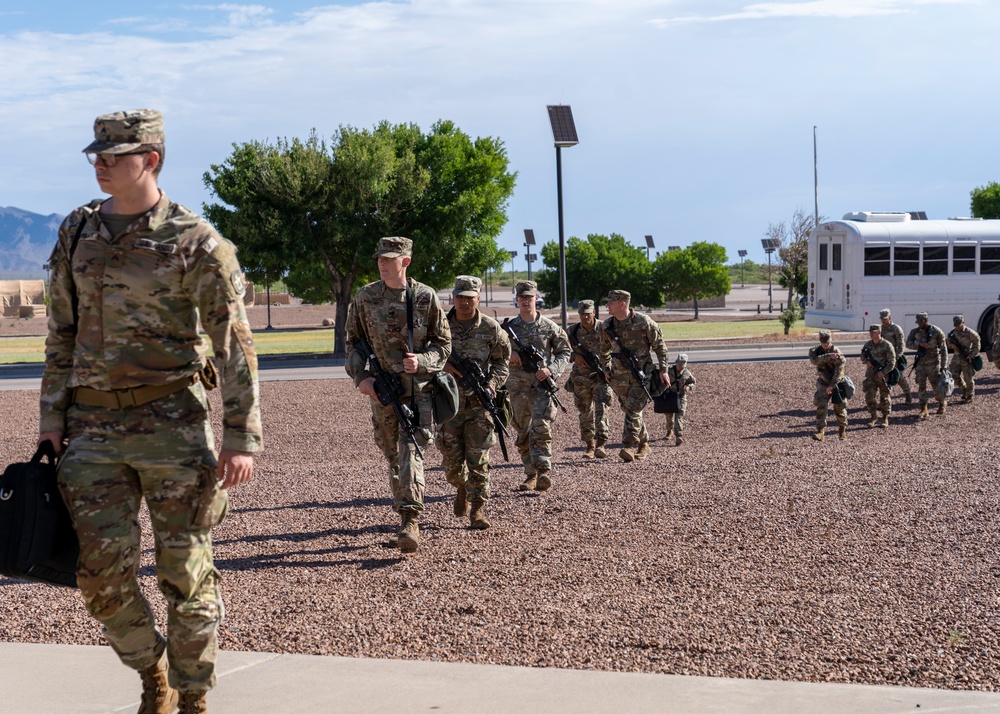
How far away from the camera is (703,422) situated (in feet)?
54.6

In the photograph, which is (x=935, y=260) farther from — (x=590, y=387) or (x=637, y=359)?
(x=637, y=359)

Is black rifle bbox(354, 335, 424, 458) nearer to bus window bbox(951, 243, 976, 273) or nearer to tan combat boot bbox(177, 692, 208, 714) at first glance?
tan combat boot bbox(177, 692, 208, 714)

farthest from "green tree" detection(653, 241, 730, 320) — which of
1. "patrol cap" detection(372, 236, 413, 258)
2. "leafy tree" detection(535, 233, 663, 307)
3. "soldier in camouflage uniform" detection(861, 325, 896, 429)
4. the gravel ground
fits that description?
"patrol cap" detection(372, 236, 413, 258)

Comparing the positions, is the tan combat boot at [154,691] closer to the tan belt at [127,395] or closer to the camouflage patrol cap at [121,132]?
the tan belt at [127,395]

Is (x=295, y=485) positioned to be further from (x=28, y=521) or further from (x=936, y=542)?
(x=28, y=521)

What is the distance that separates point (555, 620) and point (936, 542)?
2.82 metres

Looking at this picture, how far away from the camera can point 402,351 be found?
6.98 m

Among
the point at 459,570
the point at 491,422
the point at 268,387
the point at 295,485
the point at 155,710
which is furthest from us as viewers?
the point at 268,387

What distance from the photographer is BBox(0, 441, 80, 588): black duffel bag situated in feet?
12.2

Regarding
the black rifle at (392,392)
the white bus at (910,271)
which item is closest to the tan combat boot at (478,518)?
the black rifle at (392,392)

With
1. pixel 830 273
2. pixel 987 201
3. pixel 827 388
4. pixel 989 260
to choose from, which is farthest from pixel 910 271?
pixel 987 201

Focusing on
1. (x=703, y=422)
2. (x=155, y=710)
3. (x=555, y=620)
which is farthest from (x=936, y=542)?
(x=703, y=422)

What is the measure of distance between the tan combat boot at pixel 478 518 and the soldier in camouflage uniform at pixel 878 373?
964cm

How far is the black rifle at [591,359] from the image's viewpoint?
12.5 metres
